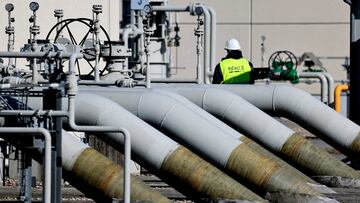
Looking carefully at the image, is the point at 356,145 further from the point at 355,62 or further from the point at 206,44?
the point at 206,44

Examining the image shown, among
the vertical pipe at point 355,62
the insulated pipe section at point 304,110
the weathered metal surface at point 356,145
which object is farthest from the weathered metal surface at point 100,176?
the vertical pipe at point 355,62

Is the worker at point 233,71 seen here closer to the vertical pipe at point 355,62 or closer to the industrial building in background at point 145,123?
the industrial building in background at point 145,123

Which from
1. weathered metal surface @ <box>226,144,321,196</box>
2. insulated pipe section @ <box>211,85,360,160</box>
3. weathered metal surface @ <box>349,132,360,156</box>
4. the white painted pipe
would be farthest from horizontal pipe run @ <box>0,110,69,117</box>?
weathered metal surface @ <box>349,132,360,156</box>

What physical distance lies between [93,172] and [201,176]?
1.27 m

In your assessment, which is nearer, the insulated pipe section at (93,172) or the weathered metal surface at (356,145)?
the insulated pipe section at (93,172)

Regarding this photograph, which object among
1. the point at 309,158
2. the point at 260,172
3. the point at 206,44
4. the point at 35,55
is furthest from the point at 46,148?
the point at 206,44

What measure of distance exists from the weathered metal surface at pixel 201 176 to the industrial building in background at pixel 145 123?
0.03 ft

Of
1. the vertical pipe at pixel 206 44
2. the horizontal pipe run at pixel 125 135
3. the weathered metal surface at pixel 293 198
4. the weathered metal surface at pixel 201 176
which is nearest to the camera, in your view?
the horizontal pipe run at pixel 125 135

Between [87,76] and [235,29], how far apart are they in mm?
17701

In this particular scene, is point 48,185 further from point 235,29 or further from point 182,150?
point 235,29

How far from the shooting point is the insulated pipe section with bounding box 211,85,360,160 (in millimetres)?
20234

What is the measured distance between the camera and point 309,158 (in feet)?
62.6

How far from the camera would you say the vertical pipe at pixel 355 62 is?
22.8 m

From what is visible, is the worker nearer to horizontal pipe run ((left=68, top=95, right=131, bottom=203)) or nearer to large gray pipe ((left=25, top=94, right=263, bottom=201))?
large gray pipe ((left=25, top=94, right=263, bottom=201))
